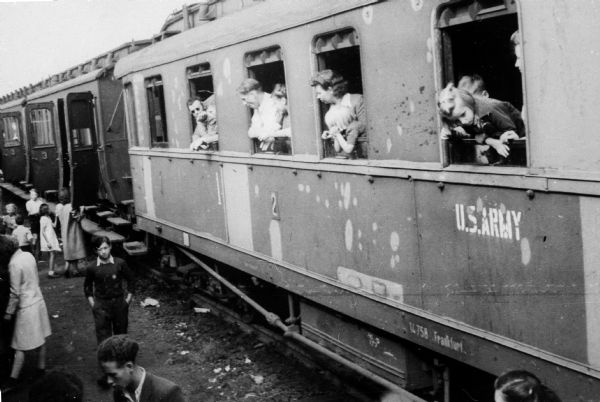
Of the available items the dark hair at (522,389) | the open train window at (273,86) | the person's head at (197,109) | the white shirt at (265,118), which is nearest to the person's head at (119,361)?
the dark hair at (522,389)

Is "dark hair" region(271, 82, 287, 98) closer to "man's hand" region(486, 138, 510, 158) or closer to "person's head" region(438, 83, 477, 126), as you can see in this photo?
"person's head" region(438, 83, 477, 126)

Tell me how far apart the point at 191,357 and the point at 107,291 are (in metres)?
1.28

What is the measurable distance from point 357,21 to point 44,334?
4.38 metres

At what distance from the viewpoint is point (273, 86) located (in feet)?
22.0

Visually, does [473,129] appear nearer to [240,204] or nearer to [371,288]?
[371,288]

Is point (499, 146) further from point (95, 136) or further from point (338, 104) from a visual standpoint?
point (95, 136)

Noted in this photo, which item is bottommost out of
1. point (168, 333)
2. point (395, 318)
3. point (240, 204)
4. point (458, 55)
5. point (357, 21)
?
point (168, 333)

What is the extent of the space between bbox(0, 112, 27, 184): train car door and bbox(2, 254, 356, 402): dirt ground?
12.2m

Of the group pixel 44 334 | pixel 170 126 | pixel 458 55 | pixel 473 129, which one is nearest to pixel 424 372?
pixel 473 129

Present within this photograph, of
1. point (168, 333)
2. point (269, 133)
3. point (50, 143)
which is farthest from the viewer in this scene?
point (50, 143)

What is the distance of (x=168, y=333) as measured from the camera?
8367mm

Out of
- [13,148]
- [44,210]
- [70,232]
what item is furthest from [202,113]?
[13,148]

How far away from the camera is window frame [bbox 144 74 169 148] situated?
29.6 feet

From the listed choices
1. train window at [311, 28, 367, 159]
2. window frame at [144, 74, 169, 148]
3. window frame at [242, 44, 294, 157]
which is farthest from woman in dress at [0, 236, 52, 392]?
train window at [311, 28, 367, 159]
